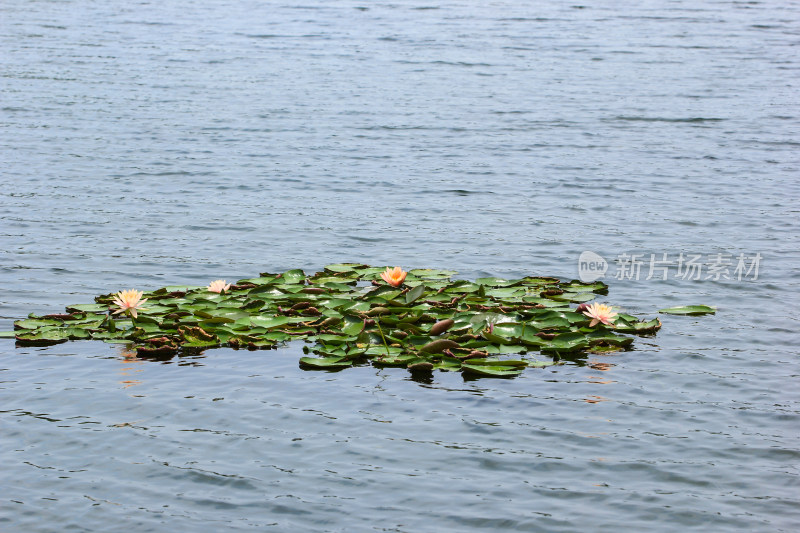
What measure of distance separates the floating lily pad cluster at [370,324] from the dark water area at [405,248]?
0.75 feet

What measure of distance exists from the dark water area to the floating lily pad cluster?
230 millimetres

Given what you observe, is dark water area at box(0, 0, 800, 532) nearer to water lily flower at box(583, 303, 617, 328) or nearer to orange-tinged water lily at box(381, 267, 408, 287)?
water lily flower at box(583, 303, 617, 328)

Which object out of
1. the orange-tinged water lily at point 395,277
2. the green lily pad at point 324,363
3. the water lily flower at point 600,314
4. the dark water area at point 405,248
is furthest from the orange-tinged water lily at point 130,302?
the water lily flower at point 600,314

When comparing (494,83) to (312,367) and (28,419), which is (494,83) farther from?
(28,419)

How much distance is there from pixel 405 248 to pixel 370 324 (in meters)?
3.29

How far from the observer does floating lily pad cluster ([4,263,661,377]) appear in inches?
353

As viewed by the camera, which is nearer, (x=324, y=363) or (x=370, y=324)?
(x=324, y=363)

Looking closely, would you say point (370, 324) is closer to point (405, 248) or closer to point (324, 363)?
point (324, 363)

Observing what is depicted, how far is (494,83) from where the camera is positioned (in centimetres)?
2361

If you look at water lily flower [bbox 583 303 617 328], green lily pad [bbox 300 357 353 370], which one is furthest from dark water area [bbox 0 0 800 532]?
water lily flower [bbox 583 303 617 328]

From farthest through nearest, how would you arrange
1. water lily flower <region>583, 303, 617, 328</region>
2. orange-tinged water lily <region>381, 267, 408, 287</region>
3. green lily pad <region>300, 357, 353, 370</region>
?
orange-tinged water lily <region>381, 267, 408, 287</region>
water lily flower <region>583, 303, 617, 328</region>
green lily pad <region>300, 357, 353, 370</region>

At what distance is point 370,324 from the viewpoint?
9.38 metres

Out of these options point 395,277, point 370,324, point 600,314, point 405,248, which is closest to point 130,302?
point 370,324

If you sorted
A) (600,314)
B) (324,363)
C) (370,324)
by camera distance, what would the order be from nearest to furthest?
(324,363) → (600,314) → (370,324)
